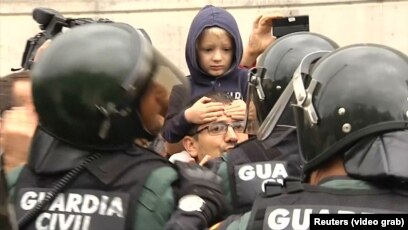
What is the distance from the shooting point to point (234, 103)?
4.10 meters

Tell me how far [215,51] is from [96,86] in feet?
7.45

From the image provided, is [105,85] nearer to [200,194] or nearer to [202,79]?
[200,194]

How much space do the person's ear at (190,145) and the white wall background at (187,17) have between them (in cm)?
400

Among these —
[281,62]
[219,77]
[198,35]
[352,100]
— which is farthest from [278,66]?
[352,100]

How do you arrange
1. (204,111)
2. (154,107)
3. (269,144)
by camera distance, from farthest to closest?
1. (204,111)
2. (269,144)
3. (154,107)

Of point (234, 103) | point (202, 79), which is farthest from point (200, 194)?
point (202, 79)

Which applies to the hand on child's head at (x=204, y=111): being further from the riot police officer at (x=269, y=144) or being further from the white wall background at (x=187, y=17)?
the white wall background at (x=187, y=17)

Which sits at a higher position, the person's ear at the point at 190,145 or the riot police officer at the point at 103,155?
the riot police officer at the point at 103,155

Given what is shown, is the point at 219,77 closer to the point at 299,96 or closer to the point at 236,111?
the point at 236,111

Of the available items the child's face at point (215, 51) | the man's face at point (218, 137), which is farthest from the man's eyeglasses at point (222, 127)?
the child's face at point (215, 51)

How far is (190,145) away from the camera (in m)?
4.26

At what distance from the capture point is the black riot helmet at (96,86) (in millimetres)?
2436

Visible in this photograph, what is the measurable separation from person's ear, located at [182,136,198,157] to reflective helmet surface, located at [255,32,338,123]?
23.9 inches

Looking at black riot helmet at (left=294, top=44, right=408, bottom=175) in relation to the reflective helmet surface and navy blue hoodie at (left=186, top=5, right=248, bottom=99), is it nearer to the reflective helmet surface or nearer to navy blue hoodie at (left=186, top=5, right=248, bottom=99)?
the reflective helmet surface
